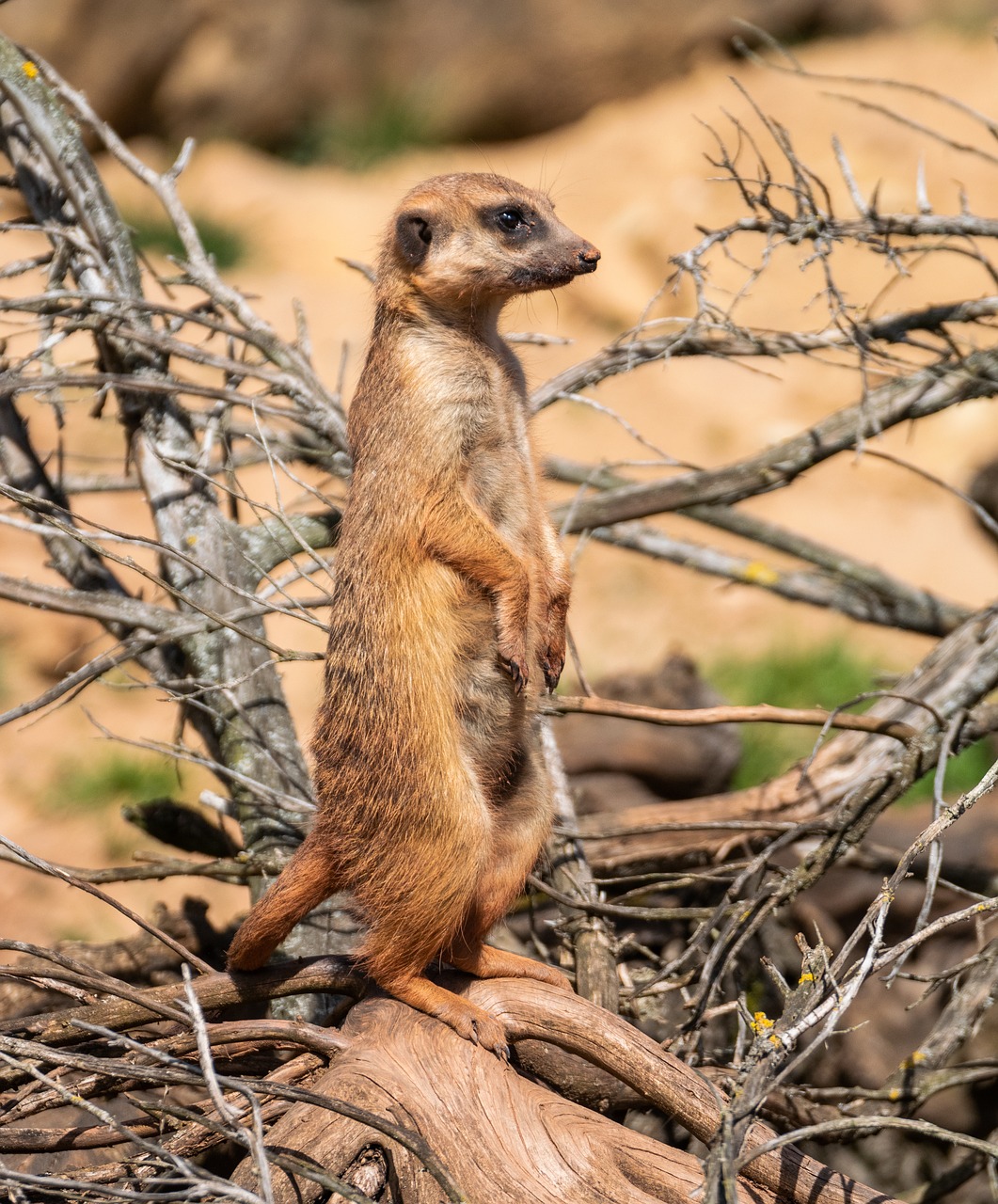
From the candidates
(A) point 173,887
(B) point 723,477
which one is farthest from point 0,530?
(B) point 723,477

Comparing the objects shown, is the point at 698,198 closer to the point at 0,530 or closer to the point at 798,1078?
the point at 0,530

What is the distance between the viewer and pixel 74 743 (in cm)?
706

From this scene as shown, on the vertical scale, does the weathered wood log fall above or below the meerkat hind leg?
below

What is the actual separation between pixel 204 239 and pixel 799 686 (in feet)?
18.7

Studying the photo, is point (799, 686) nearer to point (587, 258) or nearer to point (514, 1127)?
point (587, 258)

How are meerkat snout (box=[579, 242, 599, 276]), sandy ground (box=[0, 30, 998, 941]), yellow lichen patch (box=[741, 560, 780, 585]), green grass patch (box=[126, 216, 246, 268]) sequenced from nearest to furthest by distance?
meerkat snout (box=[579, 242, 599, 276])
yellow lichen patch (box=[741, 560, 780, 585])
sandy ground (box=[0, 30, 998, 941])
green grass patch (box=[126, 216, 246, 268])

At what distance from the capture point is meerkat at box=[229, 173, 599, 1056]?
8.81 feet

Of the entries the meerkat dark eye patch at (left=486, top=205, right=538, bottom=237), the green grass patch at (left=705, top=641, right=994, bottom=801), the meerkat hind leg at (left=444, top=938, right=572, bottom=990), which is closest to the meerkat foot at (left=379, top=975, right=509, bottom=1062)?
the meerkat hind leg at (left=444, top=938, right=572, bottom=990)

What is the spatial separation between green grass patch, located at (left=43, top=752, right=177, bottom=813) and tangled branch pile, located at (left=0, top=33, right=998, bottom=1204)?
242 cm

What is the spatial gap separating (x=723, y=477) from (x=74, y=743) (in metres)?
4.43

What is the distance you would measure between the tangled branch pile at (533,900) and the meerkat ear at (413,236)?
0.63m

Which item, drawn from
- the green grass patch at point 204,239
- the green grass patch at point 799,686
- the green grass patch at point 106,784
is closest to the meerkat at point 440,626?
the green grass patch at point 799,686

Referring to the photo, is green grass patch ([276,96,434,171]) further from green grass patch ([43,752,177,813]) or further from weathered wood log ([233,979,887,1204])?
weathered wood log ([233,979,887,1204])

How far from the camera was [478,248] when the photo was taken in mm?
2994
